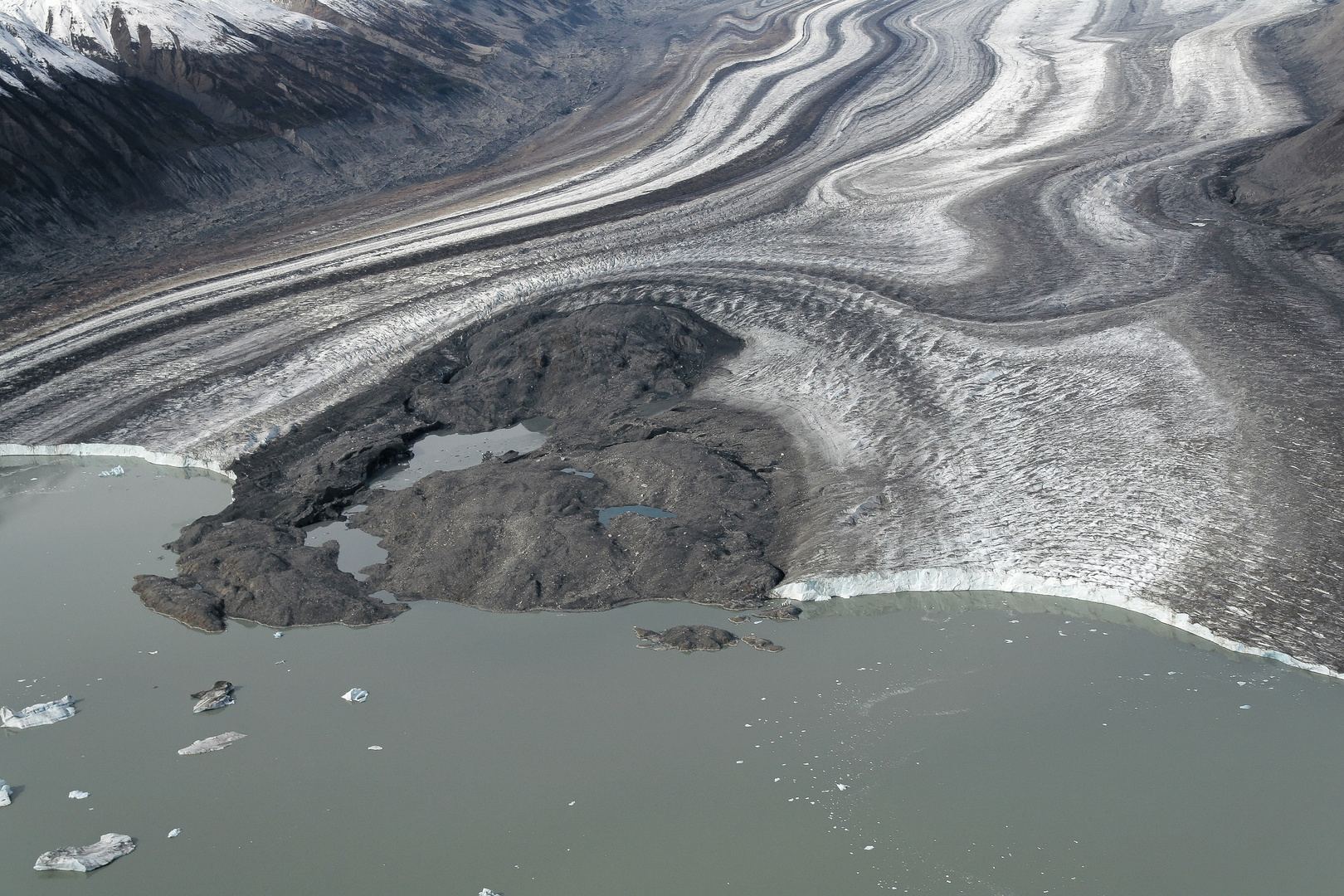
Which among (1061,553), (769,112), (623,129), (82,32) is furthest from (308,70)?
(1061,553)

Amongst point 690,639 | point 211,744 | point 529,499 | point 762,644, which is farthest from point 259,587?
point 762,644

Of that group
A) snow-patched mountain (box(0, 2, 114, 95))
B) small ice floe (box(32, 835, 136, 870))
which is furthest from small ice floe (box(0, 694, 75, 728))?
snow-patched mountain (box(0, 2, 114, 95))

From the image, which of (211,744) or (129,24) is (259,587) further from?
(129,24)

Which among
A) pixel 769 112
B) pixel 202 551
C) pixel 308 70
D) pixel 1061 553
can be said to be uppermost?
pixel 308 70

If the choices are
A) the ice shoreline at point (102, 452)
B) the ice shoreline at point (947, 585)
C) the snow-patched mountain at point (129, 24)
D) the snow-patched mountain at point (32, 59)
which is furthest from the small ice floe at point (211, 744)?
the snow-patched mountain at point (129, 24)

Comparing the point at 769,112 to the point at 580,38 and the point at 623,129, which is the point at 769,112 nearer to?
the point at 623,129

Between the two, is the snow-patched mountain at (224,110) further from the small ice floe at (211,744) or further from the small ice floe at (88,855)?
the small ice floe at (88,855)
